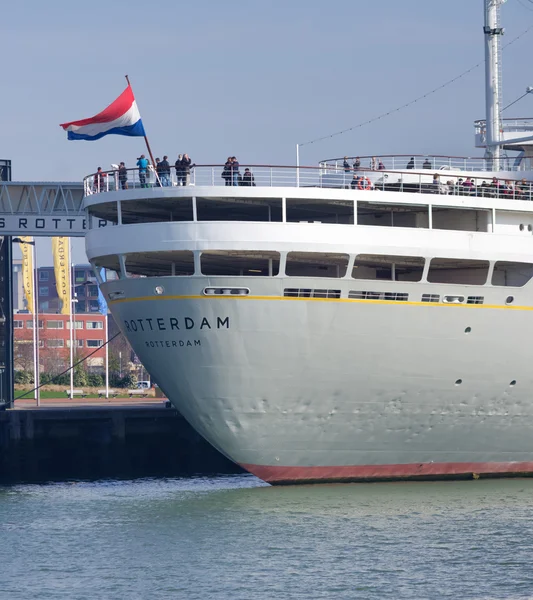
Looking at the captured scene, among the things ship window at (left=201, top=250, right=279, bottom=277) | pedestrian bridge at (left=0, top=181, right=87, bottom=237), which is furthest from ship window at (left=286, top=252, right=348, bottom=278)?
pedestrian bridge at (left=0, top=181, right=87, bottom=237)

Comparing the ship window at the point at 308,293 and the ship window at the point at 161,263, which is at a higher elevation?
the ship window at the point at 161,263

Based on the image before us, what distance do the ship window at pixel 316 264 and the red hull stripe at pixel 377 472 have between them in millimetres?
5885

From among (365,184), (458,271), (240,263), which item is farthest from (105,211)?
(458,271)

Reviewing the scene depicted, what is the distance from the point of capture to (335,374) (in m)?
36.5

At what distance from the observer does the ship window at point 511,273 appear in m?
38.0

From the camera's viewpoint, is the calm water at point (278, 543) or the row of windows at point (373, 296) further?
the row of windows at point (373, 296)

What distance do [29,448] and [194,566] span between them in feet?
68.6

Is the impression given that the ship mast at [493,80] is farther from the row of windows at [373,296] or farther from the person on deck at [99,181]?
the person on deck at [99,181]

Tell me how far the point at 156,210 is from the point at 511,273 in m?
10.9

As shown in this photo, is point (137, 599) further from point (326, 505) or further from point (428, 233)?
point (428, 233)

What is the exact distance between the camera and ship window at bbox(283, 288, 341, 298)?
35.8m

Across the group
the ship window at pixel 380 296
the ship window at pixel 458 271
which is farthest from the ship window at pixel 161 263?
the ship window at pixel 458 271

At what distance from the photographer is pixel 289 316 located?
118 feet

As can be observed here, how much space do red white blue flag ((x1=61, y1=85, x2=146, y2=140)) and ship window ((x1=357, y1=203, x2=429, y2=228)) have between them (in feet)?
23.6
